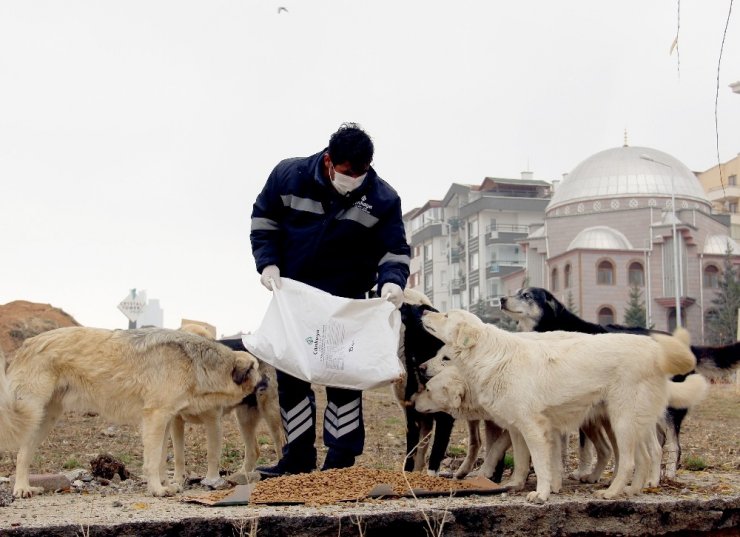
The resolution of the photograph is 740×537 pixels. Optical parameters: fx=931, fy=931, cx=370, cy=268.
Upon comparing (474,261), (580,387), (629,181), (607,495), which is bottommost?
(607,495)

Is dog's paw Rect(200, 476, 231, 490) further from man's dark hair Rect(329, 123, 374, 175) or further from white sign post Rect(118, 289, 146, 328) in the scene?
white sign post Rect(118, 289, 146, 328)

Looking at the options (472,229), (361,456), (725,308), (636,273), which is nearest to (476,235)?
(472,229)

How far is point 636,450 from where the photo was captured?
6344 millimetres

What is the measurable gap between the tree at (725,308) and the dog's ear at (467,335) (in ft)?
186

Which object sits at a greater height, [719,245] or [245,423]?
[719,245]

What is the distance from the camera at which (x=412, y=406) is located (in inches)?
297

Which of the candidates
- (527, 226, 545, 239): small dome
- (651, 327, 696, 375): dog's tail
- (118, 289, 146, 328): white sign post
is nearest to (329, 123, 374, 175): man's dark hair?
(651, 327, 696, 375): dog's tail

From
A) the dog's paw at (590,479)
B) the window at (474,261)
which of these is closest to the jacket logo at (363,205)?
the dog's paw at (590,479)

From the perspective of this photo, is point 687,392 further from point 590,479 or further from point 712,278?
point 712,278

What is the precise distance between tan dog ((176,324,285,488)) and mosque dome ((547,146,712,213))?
6430 centimetres

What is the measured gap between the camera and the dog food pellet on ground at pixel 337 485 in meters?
5.70

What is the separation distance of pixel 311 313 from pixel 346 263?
57cm

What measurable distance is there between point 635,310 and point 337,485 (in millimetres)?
59382

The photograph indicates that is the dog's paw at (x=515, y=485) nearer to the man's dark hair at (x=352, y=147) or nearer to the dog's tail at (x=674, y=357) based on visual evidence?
the dog's tail at (x=674, y=357)
